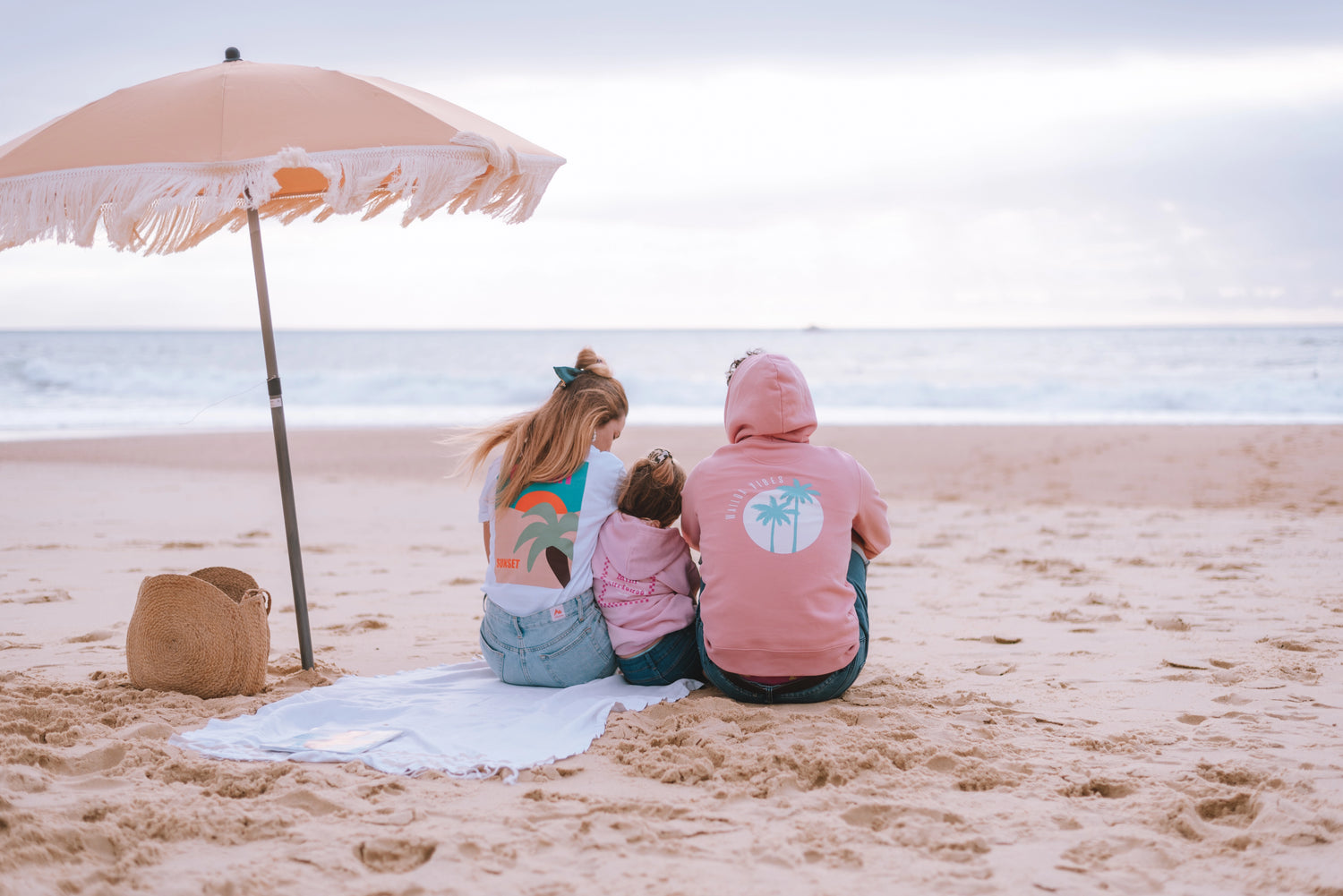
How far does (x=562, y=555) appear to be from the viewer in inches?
131

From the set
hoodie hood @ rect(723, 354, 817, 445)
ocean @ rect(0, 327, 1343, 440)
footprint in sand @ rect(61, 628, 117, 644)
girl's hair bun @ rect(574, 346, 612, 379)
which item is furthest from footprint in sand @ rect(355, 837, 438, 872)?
ocean @ rect(0, 327, 1343, 440)

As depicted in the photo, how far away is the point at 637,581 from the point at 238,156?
74.4 inches

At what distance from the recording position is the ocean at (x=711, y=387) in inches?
715

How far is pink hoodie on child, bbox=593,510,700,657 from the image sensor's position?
3.38 metres

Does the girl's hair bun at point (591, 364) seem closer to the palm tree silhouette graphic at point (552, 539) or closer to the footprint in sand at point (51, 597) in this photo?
the palm tree silhouette graphic at point (552, 539)

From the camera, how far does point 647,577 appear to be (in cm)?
340

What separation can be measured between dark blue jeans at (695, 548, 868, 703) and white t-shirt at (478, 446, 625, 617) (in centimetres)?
51

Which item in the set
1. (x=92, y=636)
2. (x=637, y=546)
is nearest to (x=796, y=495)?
(x=637, y=546)

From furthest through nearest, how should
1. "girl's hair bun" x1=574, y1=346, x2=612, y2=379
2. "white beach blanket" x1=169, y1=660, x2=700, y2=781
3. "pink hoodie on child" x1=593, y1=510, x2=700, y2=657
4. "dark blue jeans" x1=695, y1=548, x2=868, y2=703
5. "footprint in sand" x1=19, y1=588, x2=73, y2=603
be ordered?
"footprint in sand" x1=19, y1=588, x2=73, y2=603, "girl's hair bun" x1=574, y1=346, x2=612, y2=379, "pink hoodie on child" x1=593, y1=510, x2=700, y2=657, "dark blue jeans" x1=695, y1=548, x2=868, y2=703, "white beach blanket" x1=169, y1=660, x2=700, y2=781

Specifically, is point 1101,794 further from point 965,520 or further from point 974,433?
point 974,433

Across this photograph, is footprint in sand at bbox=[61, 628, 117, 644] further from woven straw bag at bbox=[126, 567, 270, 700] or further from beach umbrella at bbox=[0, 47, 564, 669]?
beach umbrella at bbox=[0, 47, 564, 669]

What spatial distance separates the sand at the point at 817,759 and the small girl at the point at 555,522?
42 cm

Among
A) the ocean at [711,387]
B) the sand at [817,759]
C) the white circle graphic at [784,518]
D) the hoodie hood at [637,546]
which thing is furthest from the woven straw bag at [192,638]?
the ocean at [711,387]

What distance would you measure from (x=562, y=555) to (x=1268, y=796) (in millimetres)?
2189
